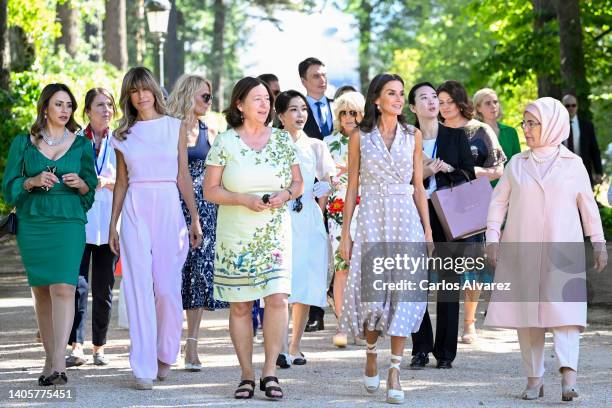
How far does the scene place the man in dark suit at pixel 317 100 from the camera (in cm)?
1312

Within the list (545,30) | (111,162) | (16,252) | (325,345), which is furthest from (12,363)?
(545,30)

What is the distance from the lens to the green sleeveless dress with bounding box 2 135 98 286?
970 centimetres

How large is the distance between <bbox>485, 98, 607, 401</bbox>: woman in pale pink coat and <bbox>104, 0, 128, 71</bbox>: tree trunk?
26731mm

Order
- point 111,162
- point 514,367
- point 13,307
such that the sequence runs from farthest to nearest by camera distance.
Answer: point 13,307 → point 111,162 → point 514,367

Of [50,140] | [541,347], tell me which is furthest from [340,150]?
[541,347]

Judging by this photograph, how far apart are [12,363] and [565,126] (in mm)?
4670

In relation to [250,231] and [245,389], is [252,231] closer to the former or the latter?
[250,231]

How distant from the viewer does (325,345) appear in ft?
39.3

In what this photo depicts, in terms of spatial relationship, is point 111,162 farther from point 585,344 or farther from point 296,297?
point 585,344

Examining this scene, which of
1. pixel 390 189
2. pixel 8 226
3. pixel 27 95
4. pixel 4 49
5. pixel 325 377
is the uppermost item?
pixel 4 49

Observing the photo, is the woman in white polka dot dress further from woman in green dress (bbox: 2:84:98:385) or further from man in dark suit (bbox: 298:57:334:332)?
man in dark suit (bbox: 298:57:334:332)

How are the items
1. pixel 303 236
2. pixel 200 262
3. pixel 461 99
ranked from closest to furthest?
1. pixel 200 262
2. pixel 303 236
3. pixel 461 99

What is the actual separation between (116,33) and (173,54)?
65.3ft

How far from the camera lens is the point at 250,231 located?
912 cm
